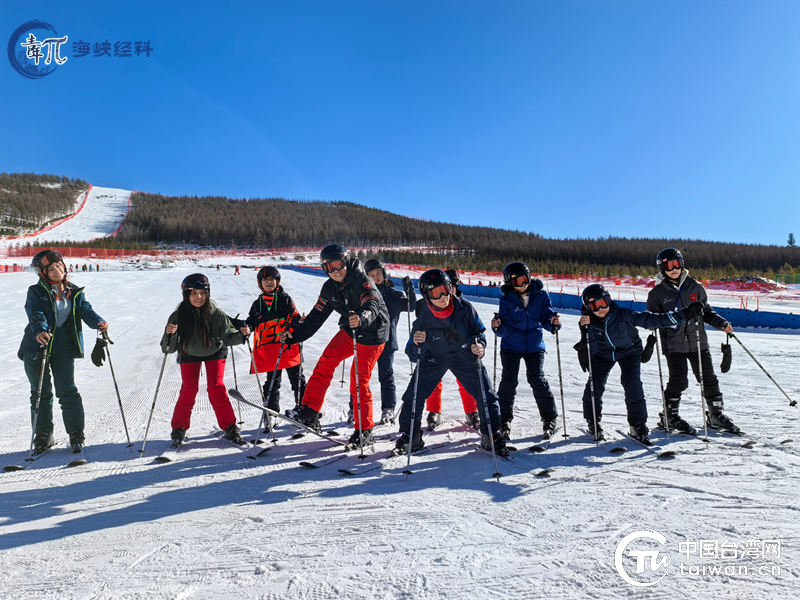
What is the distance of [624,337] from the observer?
4430 mm

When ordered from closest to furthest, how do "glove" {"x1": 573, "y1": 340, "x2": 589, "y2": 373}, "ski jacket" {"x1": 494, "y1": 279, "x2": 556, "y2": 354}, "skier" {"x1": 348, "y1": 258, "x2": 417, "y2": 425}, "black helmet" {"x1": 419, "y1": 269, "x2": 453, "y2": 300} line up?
"black helmet" {"x1": 419, "y1": 269, "x2": 453, "y2": 300} < "ski jacket" {"x1": 494, "y1": 279, "x2": 556, "y2": 354} < "glove" {"x1": 573, "y1": 340, "x2": 589, "y2": 373} < "skier" {"x1": 348, "y1": 258, "x2": 417, "y2": 425}

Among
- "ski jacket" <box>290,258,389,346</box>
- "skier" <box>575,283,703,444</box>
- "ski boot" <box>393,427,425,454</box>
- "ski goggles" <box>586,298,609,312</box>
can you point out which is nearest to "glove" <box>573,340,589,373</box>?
"skier" <box>575,283,703,444</box>

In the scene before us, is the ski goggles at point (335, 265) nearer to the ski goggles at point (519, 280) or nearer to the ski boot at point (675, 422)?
the ski goggles at point (519, 280)

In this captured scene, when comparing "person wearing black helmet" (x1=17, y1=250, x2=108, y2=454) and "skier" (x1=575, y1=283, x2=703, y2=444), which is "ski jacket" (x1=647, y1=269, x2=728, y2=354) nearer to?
"skier" (x1=575, y1=283, x2=703, y2=444)

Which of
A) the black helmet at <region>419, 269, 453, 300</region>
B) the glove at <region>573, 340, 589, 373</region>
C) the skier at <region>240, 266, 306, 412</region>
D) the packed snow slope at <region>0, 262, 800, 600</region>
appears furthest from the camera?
the skier at <region>240, 266, 306, 412</region>

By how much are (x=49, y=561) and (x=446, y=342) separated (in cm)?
302

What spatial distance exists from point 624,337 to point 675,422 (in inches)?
47.4

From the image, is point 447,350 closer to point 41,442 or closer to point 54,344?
point 54,344

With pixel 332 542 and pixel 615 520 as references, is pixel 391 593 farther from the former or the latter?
pixel 615 520

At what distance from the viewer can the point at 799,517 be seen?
296cm

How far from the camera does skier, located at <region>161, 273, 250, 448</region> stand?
4301 millimetres

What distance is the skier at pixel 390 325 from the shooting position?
208 inches

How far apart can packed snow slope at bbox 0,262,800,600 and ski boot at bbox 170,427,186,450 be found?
190 millimetres

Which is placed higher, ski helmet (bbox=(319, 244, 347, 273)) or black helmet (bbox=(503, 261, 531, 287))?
A: ski helmet (bbox=(319, 244, 347, 273))
